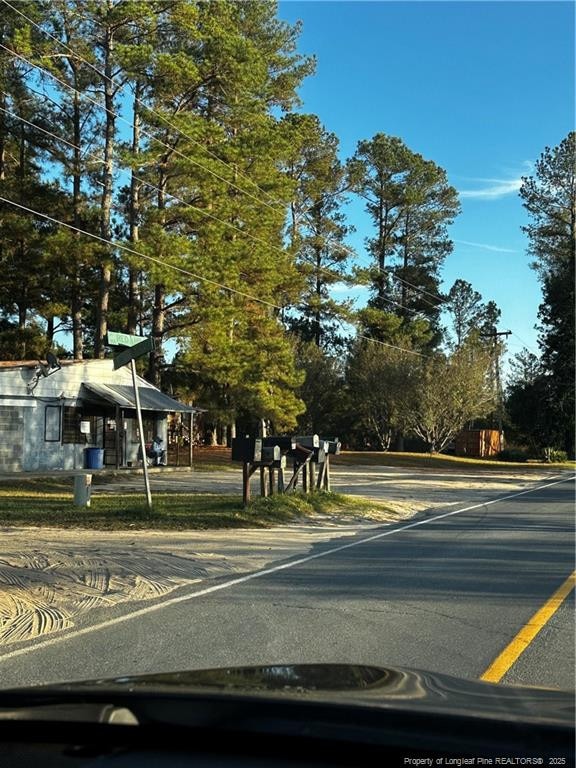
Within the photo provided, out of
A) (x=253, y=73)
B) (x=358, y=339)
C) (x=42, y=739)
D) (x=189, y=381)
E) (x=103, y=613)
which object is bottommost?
(x=103, y=613)

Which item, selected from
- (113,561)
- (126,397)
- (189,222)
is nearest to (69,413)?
(126,397)

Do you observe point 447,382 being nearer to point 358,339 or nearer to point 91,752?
point 358,339

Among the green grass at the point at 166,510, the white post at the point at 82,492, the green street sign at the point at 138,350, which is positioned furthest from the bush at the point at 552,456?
the green street sign at the point at 138,350

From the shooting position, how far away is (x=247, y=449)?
643 inches

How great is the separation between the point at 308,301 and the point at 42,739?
163 ft

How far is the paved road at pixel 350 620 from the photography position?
5.96 meters

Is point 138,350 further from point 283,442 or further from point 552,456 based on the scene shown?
point 552,456

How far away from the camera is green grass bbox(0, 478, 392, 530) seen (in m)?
14.7

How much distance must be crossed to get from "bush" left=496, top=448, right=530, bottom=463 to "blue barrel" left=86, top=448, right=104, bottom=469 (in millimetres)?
30544

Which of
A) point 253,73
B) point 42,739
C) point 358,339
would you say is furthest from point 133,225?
point 42,739

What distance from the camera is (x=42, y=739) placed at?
3.01 meters

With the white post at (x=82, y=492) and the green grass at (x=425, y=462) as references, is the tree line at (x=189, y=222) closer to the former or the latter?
the green grass at (x=425, y=462)

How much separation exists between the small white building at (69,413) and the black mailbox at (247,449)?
13.6 meters

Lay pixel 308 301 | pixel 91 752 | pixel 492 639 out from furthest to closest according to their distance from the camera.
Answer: pixel 308 301, pixel 492 639, pixel 91 752
